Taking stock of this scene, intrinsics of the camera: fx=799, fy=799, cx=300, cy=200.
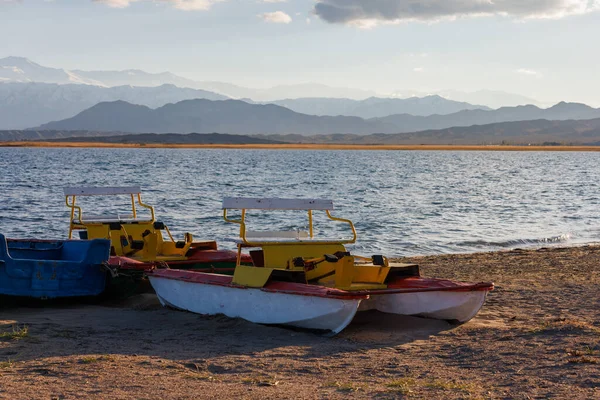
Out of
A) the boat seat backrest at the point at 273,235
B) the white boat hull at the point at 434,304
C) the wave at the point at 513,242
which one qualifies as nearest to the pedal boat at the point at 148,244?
the boat seat backrest at the point at 273,235

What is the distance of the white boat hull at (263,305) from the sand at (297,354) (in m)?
0.16

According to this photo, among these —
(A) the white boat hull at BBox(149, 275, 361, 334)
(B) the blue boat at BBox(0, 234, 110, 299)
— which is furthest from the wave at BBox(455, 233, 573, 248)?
(A) the white boat hull at BBox(149, 275, 361, 334)

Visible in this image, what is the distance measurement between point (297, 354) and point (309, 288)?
1.15 meters

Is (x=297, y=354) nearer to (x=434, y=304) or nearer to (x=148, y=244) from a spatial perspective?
(x=434, y=304)

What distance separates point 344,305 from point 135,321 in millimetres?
3087

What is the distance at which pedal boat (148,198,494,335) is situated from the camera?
379 inches

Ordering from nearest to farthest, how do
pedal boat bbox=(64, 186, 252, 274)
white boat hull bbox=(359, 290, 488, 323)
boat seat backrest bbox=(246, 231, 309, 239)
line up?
white boat hull bbox=(359, 290, 488, 323)
boat seat backrest bbox=(246, 231, 309, 239)
pedal boat bbox=(64, 186, 252, 274)

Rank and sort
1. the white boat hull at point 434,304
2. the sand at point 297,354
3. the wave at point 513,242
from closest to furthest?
the sand at point 297,354 → the white boat hull at point 434,304 → the wave at point 513,242

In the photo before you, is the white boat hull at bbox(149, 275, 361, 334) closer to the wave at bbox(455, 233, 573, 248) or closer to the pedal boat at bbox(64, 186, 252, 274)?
the pedal boat at bbox(64, 186, 252, 274)

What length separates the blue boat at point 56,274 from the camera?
11602 millimetres

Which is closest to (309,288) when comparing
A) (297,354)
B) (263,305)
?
(263,305)

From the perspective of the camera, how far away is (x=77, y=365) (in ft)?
25.8

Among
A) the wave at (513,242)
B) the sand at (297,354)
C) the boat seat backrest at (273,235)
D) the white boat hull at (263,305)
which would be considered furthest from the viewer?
the wave at (513,242)

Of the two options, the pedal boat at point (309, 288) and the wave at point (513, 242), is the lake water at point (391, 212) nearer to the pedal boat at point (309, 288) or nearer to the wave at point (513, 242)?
the wave at point (513, 242)
